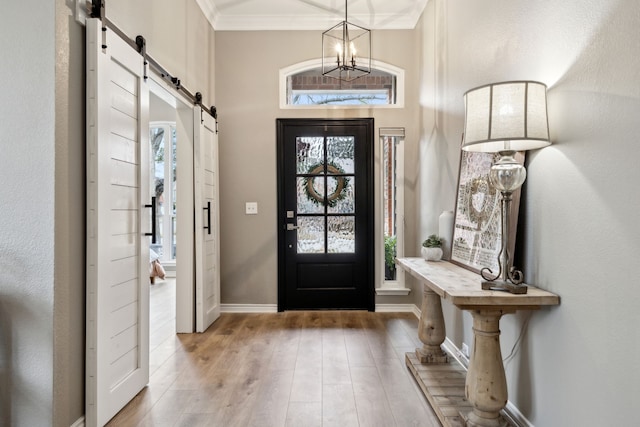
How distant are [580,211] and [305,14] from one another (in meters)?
3.49

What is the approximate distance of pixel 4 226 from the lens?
1723 millimetres

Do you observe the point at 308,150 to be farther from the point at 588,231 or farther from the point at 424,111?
the point at 588,231

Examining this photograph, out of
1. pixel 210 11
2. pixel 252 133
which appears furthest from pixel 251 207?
pixel 210 11

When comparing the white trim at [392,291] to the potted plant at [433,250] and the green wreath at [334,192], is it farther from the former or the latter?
the potted plant at [433,250]

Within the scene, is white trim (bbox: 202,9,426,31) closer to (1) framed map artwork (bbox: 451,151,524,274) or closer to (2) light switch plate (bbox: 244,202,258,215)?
(2) light switch plate (bbox: 244,202,258,215)

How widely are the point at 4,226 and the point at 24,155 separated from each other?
319mm

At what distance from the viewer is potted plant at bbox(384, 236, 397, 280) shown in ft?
14.2

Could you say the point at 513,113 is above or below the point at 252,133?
below

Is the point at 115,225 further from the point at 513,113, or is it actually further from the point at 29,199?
the point at 513,113

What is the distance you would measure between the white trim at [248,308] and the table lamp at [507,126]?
2.81 meters

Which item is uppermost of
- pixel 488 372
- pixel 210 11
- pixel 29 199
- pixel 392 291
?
pixel 210 11

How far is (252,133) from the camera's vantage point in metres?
4.23

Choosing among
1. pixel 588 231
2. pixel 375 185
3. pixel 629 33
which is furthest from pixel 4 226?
pixel 375 185

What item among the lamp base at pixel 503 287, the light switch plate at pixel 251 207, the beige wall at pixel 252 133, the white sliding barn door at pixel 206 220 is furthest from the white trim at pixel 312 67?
the lamp base at pixel 503 287
